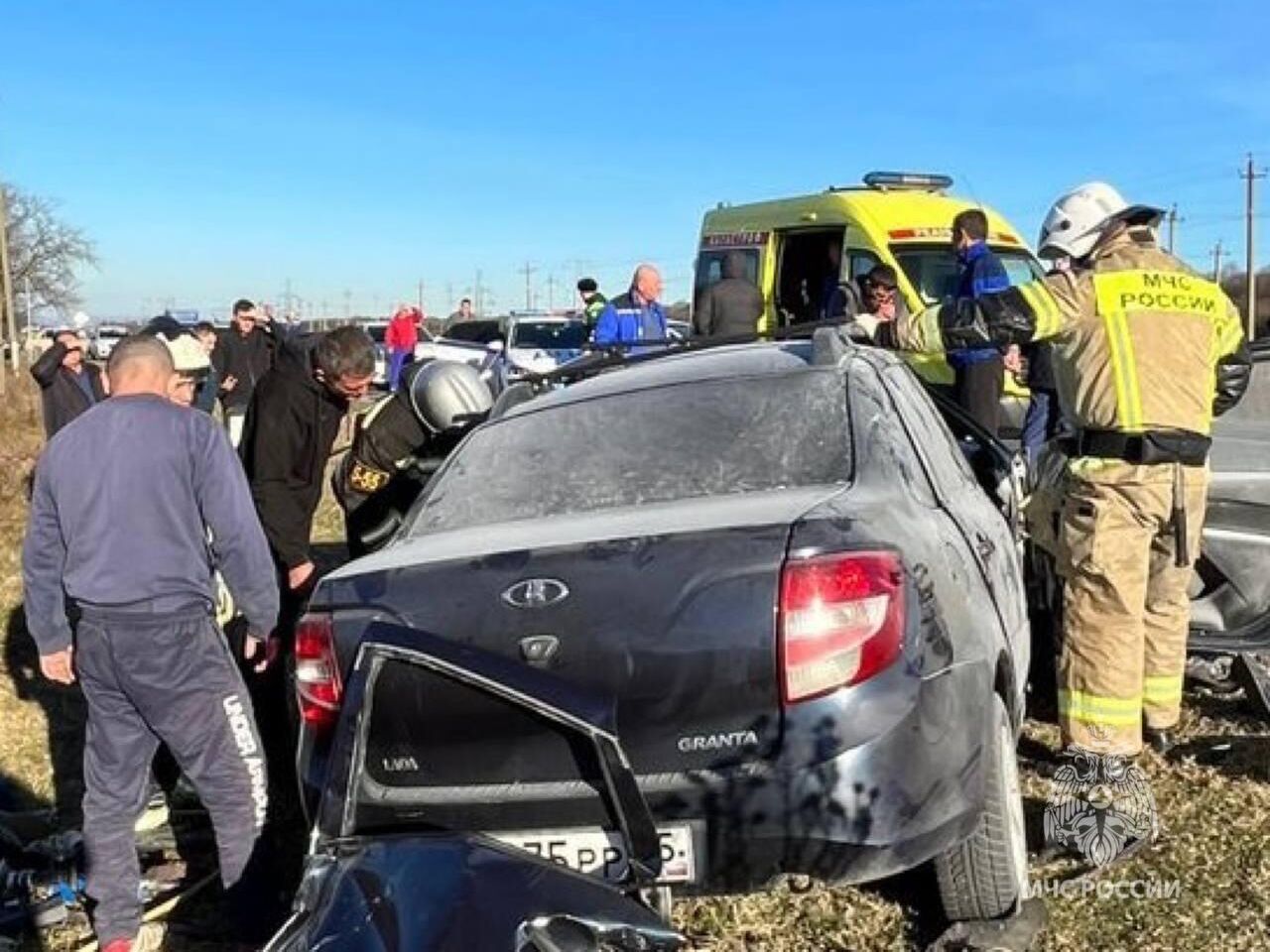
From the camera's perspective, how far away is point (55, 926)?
156 inches

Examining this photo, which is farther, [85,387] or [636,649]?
[85,387]

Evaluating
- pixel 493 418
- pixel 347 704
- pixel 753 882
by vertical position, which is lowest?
pixel 753 882

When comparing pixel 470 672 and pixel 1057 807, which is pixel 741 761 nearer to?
pixel 470 672

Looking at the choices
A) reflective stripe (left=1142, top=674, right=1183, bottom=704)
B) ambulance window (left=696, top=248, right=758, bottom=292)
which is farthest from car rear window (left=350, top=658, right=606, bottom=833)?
ambulance window (left=696, top=248, right=758, bottom=292)

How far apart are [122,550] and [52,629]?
0.37m

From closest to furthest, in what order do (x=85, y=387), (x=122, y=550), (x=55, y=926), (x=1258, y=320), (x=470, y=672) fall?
(x=470, y=672) → (x=122, y=550) → (x=55, y=926) → (x=85, y=387) → (x=1258, y=320)

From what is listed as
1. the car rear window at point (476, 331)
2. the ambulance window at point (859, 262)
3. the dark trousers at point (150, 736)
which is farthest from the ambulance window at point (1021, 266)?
the car rear window at point (476, 331)

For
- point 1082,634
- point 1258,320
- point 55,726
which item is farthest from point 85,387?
point 1258,320

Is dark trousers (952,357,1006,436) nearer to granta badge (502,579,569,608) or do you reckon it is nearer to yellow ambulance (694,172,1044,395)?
yellow ambulance (694,172,1044,395)

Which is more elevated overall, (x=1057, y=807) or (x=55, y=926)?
(x=1057, y=807)

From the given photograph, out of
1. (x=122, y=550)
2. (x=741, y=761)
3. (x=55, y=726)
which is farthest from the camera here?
(x=55, y=726)

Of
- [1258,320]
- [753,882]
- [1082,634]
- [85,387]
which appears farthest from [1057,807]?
[1258,320]

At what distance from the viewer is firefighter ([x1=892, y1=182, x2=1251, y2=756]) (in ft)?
13.8

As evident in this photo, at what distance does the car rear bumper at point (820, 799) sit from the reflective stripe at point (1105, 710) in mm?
1612
